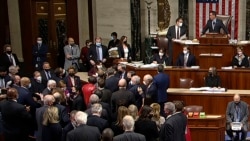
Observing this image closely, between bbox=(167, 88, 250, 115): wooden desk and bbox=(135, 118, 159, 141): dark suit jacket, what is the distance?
14.1 feet

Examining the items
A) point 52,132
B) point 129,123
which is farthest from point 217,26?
point 129,123

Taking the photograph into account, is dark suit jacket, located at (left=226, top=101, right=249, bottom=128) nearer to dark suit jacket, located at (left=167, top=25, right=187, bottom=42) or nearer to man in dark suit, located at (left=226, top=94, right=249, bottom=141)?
man in dark suit, located at (left=226, top=94, right=249, bottom=141)

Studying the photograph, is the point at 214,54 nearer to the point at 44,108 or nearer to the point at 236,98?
the point at 236,98

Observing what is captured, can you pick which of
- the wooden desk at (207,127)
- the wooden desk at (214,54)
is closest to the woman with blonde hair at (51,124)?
the wooden desk at (207,127)

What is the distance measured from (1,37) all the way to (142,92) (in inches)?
344

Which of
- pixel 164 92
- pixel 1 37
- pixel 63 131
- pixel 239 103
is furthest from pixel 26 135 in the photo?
pixel 1 37

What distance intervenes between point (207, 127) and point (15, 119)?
3931 millimetres

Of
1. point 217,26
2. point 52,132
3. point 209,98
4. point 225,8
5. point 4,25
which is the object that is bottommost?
point 209,98

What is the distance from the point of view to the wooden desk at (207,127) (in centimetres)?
1048

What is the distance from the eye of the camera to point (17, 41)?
18438 mm

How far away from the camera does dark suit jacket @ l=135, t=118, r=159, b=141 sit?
7949 mm

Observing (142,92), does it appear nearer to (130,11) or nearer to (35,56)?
(35,56)

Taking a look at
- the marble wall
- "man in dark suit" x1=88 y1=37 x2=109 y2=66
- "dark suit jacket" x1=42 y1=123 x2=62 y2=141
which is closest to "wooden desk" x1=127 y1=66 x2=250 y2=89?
"man in dark suit" x1=88 y1=37 x2=109 y2=66

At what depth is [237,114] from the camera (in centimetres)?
1114
